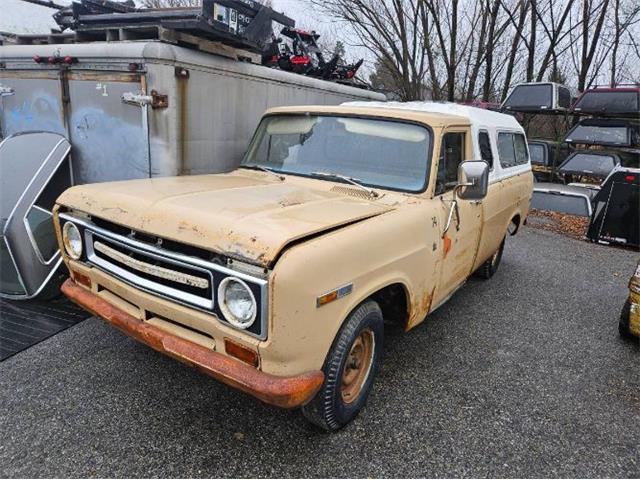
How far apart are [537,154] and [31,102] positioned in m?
11.2

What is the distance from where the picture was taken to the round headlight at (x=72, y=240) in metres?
2.92

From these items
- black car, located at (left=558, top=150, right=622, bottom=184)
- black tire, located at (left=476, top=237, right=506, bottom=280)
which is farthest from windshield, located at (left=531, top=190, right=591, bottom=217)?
black tire, located at (left=476, top=237, right=506, bottom=280)

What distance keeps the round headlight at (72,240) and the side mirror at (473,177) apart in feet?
8.28

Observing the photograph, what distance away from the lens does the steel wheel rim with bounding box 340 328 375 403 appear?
2.84 meters

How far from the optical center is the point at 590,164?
33.4ft

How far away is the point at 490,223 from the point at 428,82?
14.6 meters

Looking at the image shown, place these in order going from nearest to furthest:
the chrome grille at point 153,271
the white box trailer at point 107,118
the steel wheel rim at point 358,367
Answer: the chrome grille at point 153,271 → the steel wheel rim at point 358,367 → the white box trailer at point 107,118

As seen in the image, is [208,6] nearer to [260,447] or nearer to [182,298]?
[182,298]

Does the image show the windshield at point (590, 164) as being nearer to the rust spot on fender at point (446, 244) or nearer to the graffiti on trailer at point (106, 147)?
→ the rust spot on fender at point (446, 244)

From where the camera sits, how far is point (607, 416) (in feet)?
10.2

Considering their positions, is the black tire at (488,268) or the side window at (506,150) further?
the black tire at (488,268)

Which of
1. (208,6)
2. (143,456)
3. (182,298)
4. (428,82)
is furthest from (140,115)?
(428,82)

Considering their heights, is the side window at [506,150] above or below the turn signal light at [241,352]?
above

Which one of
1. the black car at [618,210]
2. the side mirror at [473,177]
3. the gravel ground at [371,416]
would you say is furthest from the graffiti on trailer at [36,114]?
the black car at [618,210]
